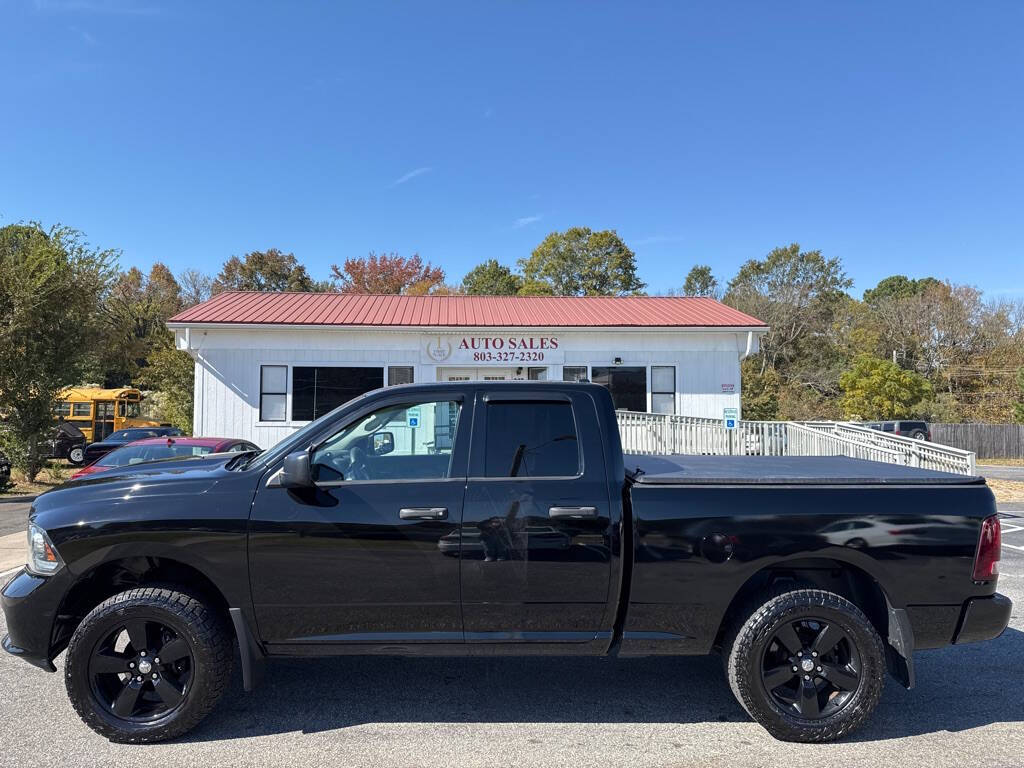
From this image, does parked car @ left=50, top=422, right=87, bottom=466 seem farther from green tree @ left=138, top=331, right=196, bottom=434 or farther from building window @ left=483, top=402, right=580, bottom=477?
building window @ left=483, top=402, right=580, bottom=477

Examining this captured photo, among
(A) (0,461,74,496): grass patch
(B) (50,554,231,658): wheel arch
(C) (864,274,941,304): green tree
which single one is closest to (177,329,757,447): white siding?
(A) (0,461,74,496): grass patch

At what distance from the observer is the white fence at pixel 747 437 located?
13438 mm

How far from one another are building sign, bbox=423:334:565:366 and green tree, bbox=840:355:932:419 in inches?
882

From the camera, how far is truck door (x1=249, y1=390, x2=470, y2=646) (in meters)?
3.60

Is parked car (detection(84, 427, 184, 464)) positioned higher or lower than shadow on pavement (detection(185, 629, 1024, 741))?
higher

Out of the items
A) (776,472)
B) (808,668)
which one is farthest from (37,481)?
(808,668)

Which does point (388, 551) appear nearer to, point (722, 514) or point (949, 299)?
point (722, 514)

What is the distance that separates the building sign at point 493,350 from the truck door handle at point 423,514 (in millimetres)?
13010

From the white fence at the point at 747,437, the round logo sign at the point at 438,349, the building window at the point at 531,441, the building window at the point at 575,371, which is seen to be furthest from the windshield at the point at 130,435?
the building window at the point at 531,441

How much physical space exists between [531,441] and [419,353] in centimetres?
1296

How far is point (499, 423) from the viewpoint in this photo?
3861 mm

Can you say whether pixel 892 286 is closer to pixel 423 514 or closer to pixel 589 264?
pixel 589 264

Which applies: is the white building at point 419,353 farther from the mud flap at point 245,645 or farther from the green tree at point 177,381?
the green tree at point 177,381

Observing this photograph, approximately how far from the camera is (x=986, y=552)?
145 inches
